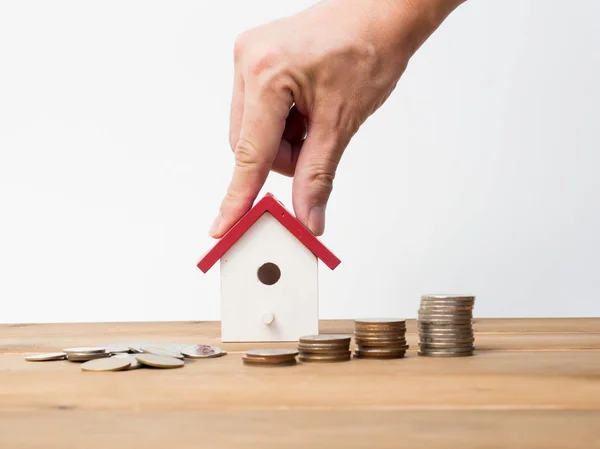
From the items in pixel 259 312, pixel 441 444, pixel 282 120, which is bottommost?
pixel 441 444

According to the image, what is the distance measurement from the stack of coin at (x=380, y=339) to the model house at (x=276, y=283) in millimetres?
333

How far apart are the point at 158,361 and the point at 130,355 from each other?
13cm

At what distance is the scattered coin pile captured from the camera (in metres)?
1.45

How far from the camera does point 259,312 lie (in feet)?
6.27

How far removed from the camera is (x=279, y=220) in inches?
75.5

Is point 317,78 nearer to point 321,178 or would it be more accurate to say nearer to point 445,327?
point 321,178

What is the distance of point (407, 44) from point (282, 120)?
0.33 meters

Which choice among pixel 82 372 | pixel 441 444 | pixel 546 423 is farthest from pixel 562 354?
pixel 82 372

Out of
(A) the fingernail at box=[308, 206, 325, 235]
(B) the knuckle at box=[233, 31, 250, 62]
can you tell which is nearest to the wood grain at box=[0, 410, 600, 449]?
(A) the fingernail at box=[308, 206, 325, 235]

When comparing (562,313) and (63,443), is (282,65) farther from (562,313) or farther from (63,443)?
(562,313)

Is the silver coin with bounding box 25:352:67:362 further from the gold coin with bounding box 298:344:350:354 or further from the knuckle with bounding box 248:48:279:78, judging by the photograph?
the knuckle with bounding box 248:48:279:78

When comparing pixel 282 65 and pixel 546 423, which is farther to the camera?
pixel 282 65

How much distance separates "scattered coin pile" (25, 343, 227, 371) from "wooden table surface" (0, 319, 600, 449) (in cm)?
3

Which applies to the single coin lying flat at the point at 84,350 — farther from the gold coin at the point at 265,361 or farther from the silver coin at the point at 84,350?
the gold coin at the point at 265,361
